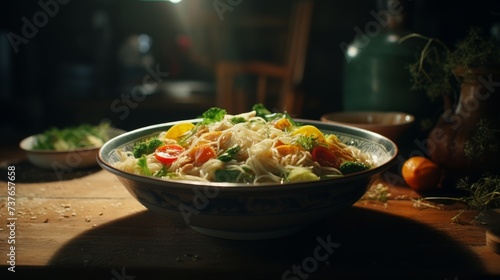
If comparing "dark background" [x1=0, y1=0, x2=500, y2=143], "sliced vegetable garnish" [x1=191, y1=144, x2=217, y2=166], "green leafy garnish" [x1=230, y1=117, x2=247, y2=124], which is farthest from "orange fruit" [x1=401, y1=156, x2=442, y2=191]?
"dark background" [x1=0, y1=0, x2=500, y2=143]

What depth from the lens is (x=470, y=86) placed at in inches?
74.4

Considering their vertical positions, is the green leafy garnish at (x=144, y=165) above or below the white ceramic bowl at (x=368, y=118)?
below

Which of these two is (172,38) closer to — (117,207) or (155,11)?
(155,11)

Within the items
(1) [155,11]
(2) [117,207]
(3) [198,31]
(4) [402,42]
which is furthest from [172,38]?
(2) [117,207]

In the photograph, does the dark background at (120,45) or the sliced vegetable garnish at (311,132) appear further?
the dark background at (120,45)

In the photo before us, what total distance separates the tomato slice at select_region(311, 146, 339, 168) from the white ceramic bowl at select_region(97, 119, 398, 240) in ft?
0.50

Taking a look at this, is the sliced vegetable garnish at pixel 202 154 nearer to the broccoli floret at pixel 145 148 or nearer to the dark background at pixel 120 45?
the broccoli floret at pixel 145 148

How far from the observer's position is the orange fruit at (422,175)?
1919mm

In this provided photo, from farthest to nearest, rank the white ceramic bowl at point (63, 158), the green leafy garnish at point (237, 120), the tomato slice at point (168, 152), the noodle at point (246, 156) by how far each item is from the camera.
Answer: the white ceramic bowl at point (63, 158) → the green leafy garnish at point (237, 120) → the tomato slice at point (168, 152) → the noodle at point (246, 156)

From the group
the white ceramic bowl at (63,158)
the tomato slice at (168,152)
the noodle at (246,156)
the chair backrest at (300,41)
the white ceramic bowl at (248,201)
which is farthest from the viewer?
the chair backrest at (300,41)

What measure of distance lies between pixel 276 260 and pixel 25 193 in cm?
113

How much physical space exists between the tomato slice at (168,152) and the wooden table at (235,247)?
22 centimetres

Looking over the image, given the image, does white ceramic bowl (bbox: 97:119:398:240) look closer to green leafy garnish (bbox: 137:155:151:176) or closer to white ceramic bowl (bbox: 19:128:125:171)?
green leafy garnish (bbox: 137:155:151:176)

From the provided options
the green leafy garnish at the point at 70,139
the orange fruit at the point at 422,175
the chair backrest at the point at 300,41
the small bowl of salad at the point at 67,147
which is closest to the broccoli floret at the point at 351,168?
the orange fruit at the point at 422,175
